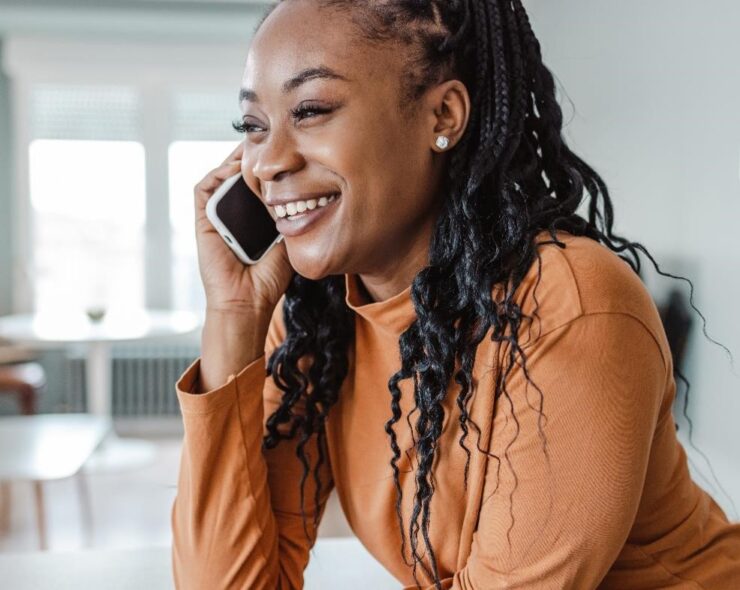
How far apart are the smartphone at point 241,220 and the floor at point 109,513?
72.7 inches

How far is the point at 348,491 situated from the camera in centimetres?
100

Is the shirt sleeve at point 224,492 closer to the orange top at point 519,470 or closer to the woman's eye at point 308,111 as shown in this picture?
the orange top at point 519,470

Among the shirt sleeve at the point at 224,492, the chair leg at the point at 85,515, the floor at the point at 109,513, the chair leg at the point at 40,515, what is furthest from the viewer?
the chair leg at the point at 85,515

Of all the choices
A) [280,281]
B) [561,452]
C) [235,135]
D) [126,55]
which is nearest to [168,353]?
[235,135]

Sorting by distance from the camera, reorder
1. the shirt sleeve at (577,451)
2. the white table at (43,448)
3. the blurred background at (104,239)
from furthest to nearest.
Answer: the blurred background at (104,239) < the white table at (43,448) < the shirt sleeve at (577,451)

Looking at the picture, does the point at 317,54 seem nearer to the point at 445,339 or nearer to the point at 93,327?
the point at 445,339

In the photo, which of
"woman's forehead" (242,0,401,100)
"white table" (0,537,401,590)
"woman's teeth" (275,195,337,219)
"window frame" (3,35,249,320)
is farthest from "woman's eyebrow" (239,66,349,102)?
"window frame" (3,35,249,320)

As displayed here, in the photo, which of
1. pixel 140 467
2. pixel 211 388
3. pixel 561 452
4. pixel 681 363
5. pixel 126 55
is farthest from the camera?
Answer: pixel 126 55

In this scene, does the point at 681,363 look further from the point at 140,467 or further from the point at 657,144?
the point at 140,467

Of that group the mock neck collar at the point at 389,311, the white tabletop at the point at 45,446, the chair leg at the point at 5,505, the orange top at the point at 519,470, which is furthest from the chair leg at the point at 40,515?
the mock neck collar at the point at 389,311

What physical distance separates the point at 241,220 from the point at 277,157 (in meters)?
0.23

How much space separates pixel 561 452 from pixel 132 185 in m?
4.31

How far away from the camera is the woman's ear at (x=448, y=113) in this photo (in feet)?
2.69

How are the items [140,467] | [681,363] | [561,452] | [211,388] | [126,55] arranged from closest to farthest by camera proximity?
[561,452] < [211,388] < [681,363] < [140,467] < [126,55]
